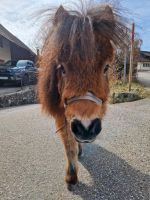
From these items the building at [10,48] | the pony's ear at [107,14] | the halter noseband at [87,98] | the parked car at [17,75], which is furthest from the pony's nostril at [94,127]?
the building at [10,48]

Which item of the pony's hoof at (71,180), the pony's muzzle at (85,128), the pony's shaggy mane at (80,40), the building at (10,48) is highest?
the building at (10,48)

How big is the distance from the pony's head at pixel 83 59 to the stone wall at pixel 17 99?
5.82 meters

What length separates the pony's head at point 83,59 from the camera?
6.82 feet

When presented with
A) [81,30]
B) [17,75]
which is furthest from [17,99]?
[81,30]

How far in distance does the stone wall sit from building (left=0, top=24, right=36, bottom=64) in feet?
35.8

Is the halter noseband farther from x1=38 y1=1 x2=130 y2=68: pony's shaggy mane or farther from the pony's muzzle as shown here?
x1=38 y1=1 x2=130 y2=68: pony's shaggy mane

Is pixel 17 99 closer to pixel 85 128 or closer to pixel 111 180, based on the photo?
pixel 111 180

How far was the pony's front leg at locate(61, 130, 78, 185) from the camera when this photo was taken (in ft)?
9.65

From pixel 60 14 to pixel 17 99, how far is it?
21.6ft

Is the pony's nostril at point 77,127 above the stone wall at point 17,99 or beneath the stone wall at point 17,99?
above

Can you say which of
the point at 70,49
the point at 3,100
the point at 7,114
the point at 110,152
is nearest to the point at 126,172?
the point at 110,152

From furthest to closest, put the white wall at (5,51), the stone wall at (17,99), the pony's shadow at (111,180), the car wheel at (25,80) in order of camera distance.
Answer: the white wall at (5,51) → the car wheel at (25,80) → the stone wall at (17,99) → the pony's shadow at (111,180)

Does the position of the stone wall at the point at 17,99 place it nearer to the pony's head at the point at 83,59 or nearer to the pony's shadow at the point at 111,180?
the pony's shadow at the point at 111,180

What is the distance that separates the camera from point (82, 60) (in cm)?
210
